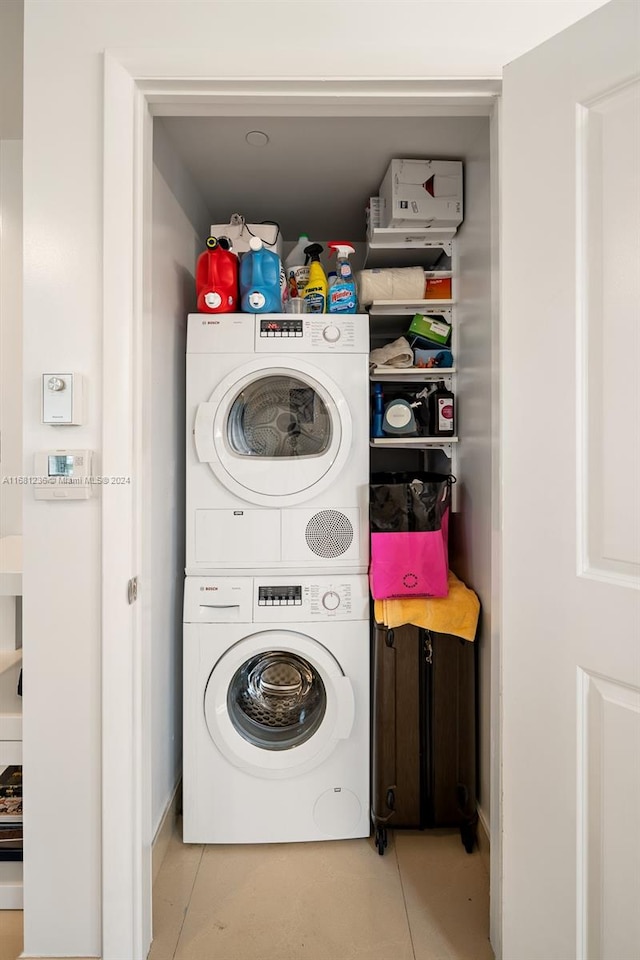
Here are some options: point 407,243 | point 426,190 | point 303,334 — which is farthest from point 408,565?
point 426,190

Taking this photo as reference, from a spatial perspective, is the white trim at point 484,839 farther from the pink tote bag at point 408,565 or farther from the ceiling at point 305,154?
the ceiling at point 305,154

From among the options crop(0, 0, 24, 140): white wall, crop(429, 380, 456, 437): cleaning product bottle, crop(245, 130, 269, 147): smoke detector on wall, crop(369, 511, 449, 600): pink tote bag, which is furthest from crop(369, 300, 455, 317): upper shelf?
crop(0, 0, 24, 140): white wall

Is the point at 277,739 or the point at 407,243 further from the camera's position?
the point at 407,243

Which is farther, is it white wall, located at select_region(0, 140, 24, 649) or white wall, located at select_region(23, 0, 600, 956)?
white wall, located at select_region(0, 140, 24, 649)

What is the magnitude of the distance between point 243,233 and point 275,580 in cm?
128

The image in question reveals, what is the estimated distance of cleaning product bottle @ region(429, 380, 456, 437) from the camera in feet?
6.55

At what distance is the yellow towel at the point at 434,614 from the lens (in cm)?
173

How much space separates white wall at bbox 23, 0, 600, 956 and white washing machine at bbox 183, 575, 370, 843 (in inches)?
20.1

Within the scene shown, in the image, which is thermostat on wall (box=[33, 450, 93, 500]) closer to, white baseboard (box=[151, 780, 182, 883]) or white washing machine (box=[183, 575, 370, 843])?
white washing machine (box=[183, 575, 370, 843])

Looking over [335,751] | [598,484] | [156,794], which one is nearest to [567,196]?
[598,484]

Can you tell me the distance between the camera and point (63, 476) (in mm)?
1252

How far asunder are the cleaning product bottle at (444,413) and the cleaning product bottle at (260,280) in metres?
0.66

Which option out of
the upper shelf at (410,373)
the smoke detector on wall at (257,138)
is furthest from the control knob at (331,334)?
the smoke detector on wall at (257,138)

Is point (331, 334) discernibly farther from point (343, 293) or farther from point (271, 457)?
point (271, 457)
